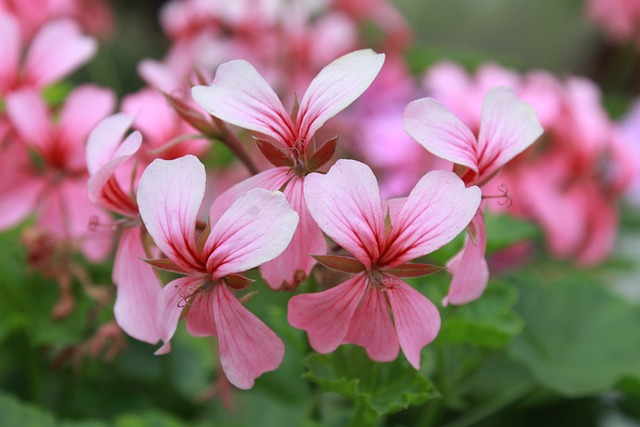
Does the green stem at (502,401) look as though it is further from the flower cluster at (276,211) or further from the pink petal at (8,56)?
the pink petal at (8,56)

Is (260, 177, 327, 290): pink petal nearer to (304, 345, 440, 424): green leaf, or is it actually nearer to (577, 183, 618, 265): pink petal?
(304, 345, 440, 424): green leaf

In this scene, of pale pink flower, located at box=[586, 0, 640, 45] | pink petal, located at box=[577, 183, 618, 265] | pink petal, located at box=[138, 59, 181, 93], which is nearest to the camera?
pink petal, located at box=[138, 59, 181, 93]

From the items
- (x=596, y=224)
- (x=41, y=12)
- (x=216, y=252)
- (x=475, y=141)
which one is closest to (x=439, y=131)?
(x=475, y=141)

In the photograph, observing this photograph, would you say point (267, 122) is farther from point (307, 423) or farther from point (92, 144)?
point (307, 423)

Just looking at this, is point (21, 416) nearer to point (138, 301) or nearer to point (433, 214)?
point (138, 301)

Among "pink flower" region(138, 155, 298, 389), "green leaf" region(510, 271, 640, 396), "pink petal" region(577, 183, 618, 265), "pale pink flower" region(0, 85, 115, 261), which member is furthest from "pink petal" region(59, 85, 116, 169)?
"pink petal" region(577, 183, 618, 265)

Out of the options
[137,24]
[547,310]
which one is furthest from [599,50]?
[547,310]
